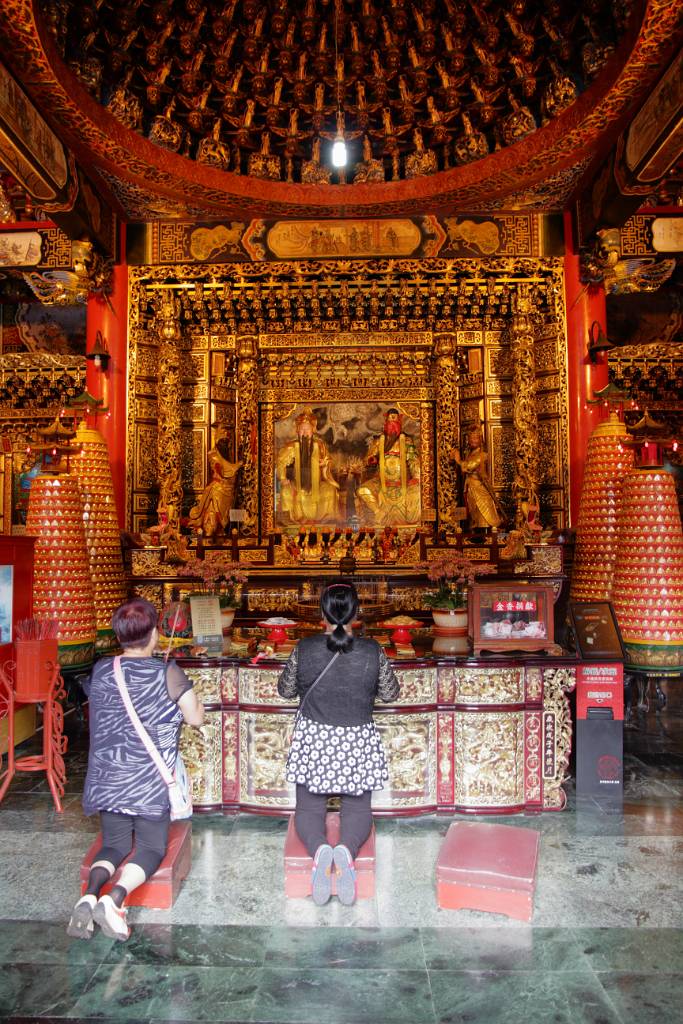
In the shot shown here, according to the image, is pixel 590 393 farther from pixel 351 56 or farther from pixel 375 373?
pixel 351 56

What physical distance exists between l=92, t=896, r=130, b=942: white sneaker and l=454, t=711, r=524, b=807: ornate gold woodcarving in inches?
73.5

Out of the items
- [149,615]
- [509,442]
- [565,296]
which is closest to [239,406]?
[509,442]

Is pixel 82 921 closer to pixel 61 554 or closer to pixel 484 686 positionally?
pixel 484 686

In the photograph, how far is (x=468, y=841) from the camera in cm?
273

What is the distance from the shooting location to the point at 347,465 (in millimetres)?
8133

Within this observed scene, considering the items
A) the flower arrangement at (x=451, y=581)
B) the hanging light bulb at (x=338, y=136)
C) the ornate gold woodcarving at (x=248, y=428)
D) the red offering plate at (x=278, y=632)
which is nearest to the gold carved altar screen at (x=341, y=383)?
the ornate gold woodcarving at (x=248, y=428)

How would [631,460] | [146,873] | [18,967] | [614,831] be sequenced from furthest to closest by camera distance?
[631,460] < [614,831] < [146,873] < [18,967]

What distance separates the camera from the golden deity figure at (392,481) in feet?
26.4

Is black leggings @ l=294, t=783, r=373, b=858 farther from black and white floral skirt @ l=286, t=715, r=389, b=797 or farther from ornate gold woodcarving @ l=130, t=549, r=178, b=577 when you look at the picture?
ornate gold woodcarving @ l=130, t=549, r=178, b=577

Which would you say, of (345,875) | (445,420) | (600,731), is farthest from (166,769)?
(445,420)

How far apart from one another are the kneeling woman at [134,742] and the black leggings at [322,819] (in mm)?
536

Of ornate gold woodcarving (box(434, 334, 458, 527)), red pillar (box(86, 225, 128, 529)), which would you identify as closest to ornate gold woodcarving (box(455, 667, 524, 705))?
ornate gold woodcarving (box(434, 334, 458, 527))

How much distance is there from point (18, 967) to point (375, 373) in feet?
22.8

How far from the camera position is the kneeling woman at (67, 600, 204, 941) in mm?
2430
